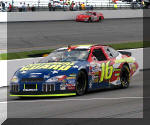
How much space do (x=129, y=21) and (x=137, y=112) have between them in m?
47.8

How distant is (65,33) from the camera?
142ft

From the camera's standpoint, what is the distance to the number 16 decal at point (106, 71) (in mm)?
13836

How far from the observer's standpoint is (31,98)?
12.6 m

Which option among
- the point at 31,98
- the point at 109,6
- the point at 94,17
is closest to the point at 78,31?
the point at 94,17

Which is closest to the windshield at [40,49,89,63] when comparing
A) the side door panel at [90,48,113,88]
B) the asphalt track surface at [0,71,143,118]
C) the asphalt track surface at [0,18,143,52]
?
the side door panel at [90,48,113,88]

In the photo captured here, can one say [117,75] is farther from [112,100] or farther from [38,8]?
[38,8]

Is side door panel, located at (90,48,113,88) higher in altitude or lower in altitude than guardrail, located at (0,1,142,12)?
lower

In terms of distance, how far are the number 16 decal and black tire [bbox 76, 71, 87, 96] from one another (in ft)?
2.98

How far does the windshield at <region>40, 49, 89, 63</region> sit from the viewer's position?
13484 millimetres

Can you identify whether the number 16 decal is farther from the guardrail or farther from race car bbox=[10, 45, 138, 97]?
the guardrail

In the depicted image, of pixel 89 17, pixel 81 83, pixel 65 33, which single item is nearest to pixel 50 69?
pixel 81 83

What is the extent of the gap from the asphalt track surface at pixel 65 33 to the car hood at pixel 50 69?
19591 millimetres

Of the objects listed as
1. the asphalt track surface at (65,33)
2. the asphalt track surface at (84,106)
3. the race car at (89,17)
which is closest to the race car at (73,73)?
the asphalt track surface at (84,106)

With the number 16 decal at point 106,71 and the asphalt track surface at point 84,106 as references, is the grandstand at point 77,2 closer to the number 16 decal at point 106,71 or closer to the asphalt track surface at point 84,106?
the number 16 decal at point 106,71
